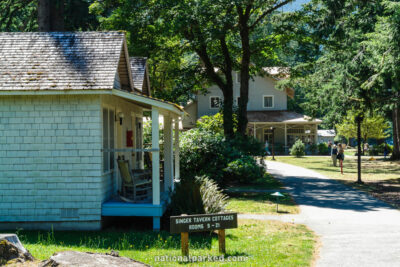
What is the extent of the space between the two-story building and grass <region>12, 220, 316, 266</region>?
35583mm

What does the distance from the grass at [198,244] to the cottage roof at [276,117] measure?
35.2 meters

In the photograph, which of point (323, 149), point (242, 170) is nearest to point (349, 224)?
point (242, 170)

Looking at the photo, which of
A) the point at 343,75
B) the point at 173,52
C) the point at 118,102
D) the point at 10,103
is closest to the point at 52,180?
the point at 10,103

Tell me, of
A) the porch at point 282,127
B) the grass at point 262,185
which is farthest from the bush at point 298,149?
the grass at point 262,185

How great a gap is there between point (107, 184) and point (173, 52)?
14182 mm

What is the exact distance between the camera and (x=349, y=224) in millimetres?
10734

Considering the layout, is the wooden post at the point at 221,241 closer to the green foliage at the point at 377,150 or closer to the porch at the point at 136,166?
the porch at the point at 136,166

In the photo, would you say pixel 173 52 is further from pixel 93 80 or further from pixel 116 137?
pixel 93 80

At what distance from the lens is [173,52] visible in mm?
23844

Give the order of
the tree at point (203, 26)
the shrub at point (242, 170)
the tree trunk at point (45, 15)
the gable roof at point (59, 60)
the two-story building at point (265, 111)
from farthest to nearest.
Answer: the two-story building at point (265, 111), the tree trunk at point (45, 15), the tree at point (203, 26), the shrub at point (242, 170), the gable roof at point (59, 60)

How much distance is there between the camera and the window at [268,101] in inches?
1893

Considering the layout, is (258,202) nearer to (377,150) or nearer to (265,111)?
(265,111)

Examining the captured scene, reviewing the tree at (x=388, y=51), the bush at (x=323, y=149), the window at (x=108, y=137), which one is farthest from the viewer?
the bush at (x=323, y=149)

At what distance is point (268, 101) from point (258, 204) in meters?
35.1
